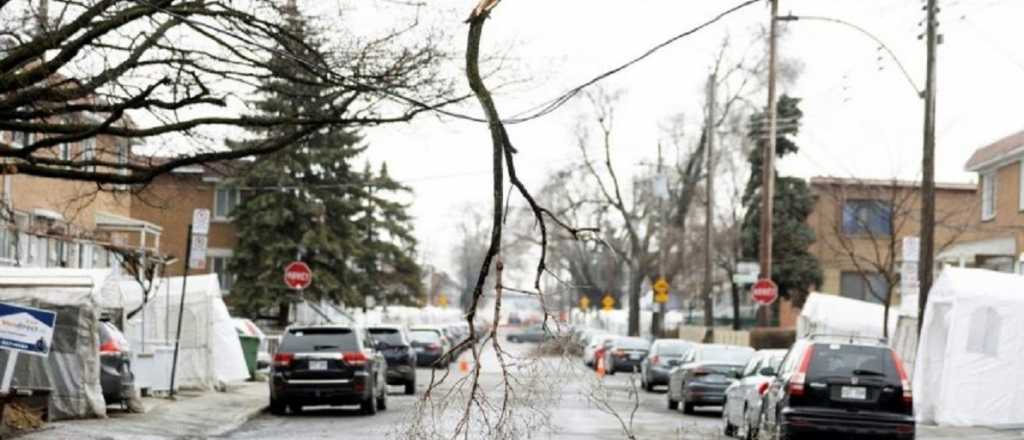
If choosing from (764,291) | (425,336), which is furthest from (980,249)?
(425,336)

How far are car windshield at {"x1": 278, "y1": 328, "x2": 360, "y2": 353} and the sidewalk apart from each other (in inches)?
50.5

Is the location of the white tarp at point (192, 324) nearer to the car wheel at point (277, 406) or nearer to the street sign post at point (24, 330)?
the car wheel at point (277, 406)

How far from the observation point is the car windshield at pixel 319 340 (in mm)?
27094

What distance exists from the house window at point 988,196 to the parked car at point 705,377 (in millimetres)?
12094

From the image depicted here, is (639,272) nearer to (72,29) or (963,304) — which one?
(963,304)

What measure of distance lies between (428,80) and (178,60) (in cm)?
297

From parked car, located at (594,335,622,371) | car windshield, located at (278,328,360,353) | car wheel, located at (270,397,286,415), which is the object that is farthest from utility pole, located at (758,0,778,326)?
car wheel, located at (270,397,286,415)

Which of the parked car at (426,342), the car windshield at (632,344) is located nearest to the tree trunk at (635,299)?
the car windshield at (632,344)

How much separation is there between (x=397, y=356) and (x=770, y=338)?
47.9ft

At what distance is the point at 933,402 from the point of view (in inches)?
1075

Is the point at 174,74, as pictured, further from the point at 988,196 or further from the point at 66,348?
the point at 988,196

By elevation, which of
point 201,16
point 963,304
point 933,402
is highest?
point 201,16

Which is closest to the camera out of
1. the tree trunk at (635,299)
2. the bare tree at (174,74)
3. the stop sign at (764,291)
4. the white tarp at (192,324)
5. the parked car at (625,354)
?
the bare tree at (174,74)

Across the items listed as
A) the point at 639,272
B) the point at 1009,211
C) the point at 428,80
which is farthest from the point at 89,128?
the point at 639,272
